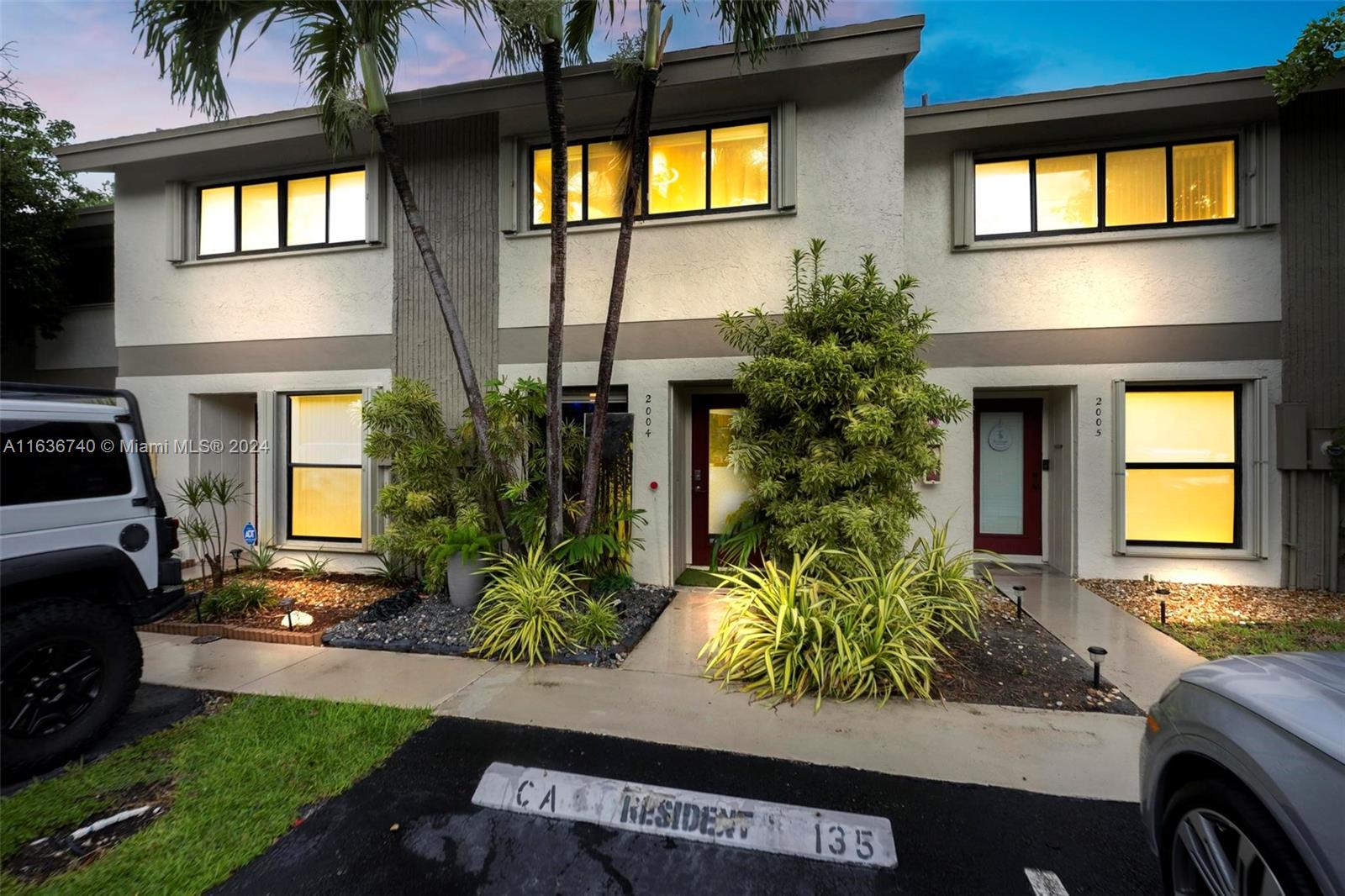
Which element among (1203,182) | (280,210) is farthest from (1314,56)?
(280,210)

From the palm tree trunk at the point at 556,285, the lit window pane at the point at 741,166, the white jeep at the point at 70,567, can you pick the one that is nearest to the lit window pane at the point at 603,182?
the lit window pane at the point at 741,166

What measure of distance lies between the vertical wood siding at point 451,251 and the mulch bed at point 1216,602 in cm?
780

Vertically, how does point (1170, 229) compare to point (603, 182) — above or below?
below

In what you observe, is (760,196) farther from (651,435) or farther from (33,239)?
(33,239)

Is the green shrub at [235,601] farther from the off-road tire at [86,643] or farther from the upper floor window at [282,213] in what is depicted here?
the upper floor window at [282,213]

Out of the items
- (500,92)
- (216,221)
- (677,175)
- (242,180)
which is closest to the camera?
(500,92)

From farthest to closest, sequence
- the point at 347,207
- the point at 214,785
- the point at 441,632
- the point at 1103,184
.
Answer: the point at 347,207, the point at 1103,184, the point at 441,632, the point at 214,785

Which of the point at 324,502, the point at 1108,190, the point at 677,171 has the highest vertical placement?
the point at 677,171

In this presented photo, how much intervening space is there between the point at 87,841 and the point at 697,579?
537cm

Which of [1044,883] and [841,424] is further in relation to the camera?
[841,424]

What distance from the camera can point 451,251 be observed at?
287 inches

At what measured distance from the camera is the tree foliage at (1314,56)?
5074 mm

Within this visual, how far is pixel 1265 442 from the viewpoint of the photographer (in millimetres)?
6652

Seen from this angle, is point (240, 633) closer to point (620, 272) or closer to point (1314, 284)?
point (620, 272)
